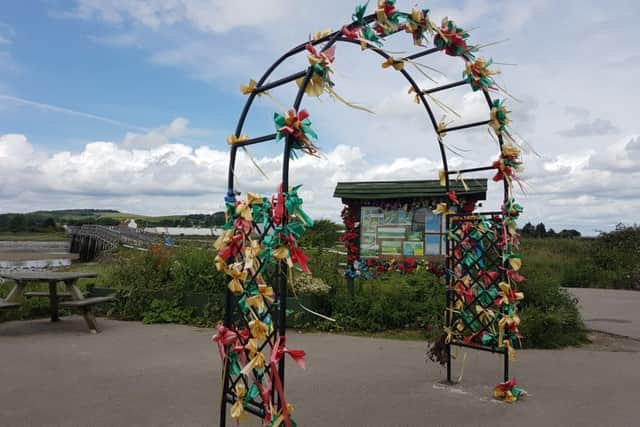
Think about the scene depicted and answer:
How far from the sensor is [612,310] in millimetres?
10602

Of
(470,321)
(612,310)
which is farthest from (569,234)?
(470,321)

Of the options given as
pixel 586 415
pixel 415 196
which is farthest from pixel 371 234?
pixel 586 415

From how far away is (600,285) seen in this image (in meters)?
15.6

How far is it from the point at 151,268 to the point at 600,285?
13.0 metres

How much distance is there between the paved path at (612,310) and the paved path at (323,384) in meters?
Result: 1.17

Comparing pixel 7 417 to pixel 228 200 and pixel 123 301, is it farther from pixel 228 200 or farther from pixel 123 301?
pixel 123 301

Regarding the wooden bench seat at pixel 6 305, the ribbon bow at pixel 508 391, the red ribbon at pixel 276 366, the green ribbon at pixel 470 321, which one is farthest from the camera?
the wooden bench seat at pixel 6 305

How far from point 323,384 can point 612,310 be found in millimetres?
7985

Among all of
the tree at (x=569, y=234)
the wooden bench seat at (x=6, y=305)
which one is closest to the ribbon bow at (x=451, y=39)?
the wooden bench seat at (x=6, y=305)

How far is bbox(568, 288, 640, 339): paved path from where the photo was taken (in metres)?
8.54

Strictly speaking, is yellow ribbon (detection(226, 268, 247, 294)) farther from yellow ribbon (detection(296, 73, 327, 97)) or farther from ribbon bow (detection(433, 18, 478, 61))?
ribbon bow (detection(433, 18, 478, 61))

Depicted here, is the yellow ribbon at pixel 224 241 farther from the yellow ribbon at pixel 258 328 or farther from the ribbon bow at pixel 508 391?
the ribbon bow at pixel 508 391

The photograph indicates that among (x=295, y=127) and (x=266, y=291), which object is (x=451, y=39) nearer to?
(x=295, y=127)

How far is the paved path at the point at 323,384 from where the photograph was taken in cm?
428
